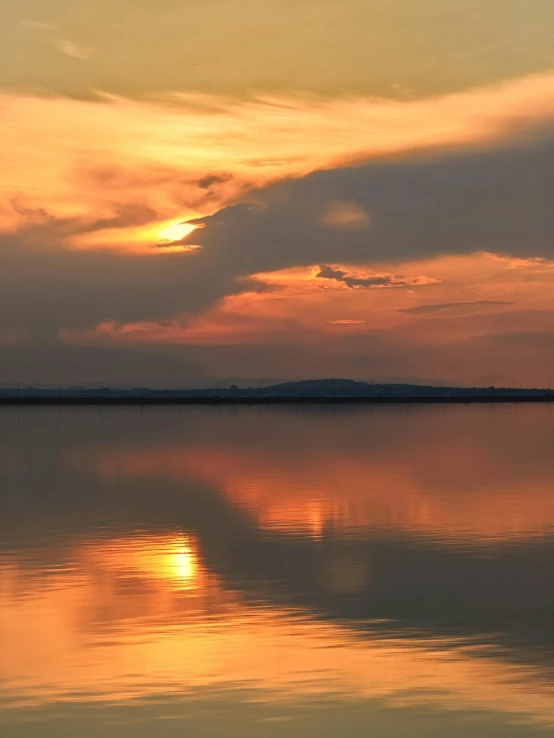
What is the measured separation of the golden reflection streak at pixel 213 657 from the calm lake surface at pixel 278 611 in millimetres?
40

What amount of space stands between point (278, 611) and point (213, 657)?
3378mm

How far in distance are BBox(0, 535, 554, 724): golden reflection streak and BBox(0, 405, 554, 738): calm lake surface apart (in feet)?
0.13

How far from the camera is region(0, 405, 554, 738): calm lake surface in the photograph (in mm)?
13172

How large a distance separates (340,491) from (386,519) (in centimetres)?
788

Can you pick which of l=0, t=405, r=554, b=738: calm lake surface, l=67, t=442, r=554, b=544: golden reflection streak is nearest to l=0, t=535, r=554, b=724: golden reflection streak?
l=0, t=405, r=554, b=738: calm lake surface

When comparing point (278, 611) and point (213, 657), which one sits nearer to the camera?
point (213, 657)

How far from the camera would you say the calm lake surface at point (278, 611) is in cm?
1317

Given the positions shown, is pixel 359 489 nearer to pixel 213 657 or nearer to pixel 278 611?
pixel 278 611

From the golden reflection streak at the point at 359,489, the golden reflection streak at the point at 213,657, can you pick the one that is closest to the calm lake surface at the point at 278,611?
the golden reflection streak at the point at 213,657

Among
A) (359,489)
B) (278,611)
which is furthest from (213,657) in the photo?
(359,489)

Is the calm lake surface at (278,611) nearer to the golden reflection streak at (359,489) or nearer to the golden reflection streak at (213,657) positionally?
the golden reflection streak at (213,657)

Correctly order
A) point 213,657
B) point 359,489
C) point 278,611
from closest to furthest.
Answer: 1. point 213,657
2. point 278,611
3. point 359,489

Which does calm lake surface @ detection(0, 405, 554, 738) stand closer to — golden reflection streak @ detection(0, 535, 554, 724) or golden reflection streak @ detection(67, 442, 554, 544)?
golden reflection streak @ detection(0, 535, 554, 724)

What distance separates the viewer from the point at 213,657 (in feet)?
50.6
